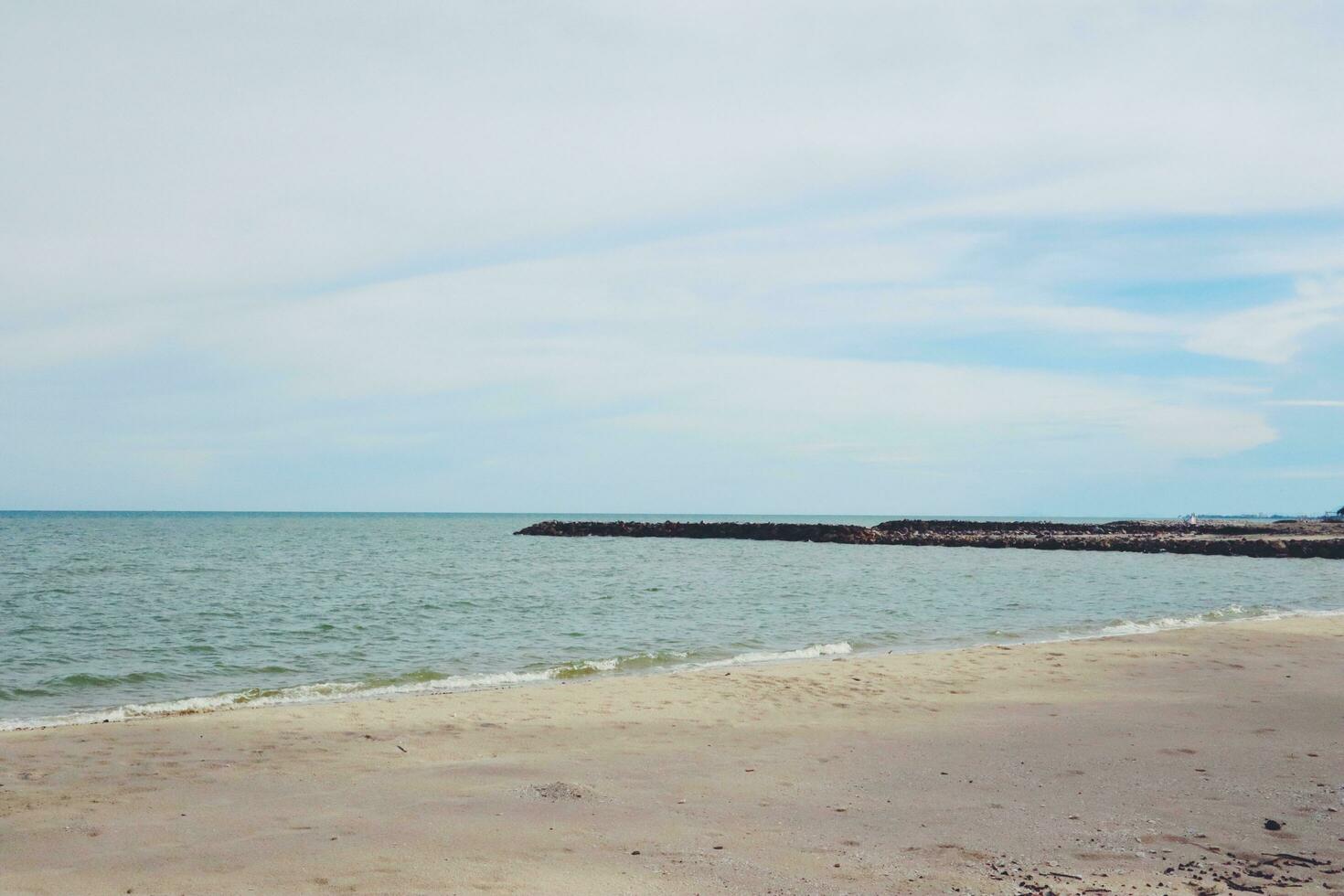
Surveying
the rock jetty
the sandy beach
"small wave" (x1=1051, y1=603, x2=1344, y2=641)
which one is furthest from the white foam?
the rock jetty

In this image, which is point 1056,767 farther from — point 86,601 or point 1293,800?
point 86,601

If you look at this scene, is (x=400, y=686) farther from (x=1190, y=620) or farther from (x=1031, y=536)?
(x=1031, y=536)

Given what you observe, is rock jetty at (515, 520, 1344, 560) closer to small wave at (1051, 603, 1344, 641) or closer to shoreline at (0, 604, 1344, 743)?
small wave at (1051, 603, 1344, 641)

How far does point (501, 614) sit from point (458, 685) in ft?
32.5

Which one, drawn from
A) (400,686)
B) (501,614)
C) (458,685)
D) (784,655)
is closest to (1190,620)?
(784,655)

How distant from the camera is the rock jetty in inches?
2084

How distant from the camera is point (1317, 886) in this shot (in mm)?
5598

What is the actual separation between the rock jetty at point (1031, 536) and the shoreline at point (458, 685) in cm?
3772

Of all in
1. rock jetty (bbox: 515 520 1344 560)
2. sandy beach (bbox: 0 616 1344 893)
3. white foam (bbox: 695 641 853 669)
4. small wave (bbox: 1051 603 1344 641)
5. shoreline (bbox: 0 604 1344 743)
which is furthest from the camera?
rock jetty (bbox: 515 520 1344 560)

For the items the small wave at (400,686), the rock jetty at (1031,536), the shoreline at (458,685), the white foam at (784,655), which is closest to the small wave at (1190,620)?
the shoreline at (458,685)

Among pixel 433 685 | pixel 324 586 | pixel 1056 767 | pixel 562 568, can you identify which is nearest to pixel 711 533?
pixel 562 568

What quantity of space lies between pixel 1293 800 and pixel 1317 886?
209cm

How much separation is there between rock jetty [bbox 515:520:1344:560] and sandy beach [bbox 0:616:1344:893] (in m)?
46.1

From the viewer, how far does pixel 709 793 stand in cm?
798
